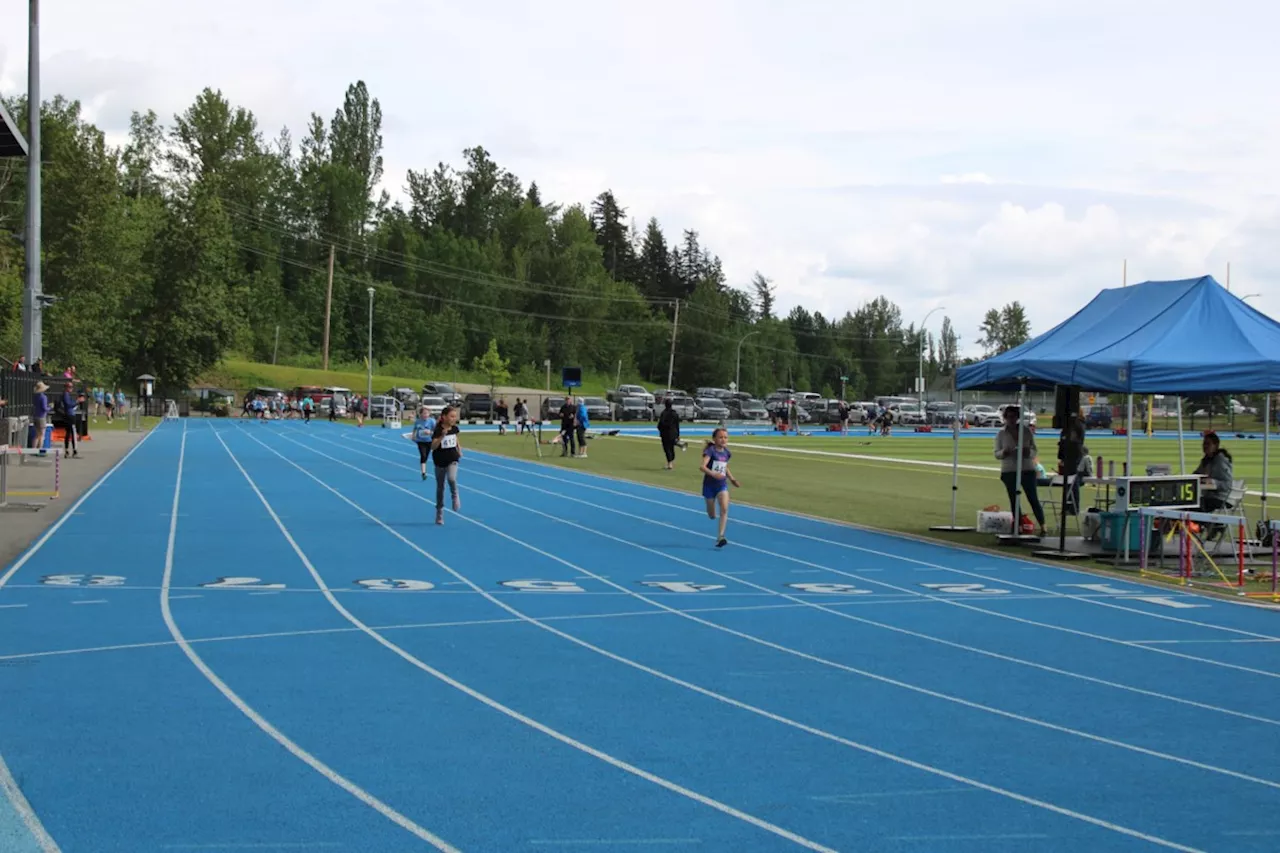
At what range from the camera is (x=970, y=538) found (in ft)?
64.6

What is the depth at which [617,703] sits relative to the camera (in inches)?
345

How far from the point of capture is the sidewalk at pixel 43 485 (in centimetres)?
1770

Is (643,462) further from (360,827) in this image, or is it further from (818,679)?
(360,827)

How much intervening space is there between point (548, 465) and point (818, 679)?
88.2 feet

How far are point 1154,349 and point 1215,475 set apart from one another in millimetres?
2074

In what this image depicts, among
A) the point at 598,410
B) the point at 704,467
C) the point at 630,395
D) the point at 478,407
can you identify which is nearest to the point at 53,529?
the point at 704,467

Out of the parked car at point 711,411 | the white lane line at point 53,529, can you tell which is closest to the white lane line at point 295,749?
the white lane line at point 53,529

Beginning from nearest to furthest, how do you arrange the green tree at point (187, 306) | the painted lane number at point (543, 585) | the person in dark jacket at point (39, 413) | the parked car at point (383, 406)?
the painted lane number at point (543, 585) → the person in dark jacket at point (39, 413) → the parked car at point (383, 406) → the green tree at point (187, 306)

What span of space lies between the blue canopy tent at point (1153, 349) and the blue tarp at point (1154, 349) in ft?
0.04

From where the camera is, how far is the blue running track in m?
6.34

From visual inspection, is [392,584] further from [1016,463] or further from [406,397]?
[406,397]

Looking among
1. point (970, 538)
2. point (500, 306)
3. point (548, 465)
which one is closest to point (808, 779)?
point (970, 538)

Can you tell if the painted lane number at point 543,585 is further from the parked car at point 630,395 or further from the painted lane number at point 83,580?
the parked car at point 630,395

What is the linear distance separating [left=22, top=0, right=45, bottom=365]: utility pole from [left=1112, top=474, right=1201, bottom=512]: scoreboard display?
82.8 ft
